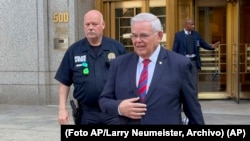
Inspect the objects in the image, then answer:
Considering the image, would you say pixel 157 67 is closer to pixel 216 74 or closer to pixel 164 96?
pixel 164 96

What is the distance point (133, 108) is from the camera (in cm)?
289

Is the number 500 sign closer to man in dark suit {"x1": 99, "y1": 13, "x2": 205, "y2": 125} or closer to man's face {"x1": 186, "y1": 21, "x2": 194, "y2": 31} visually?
man's face {"x1": 186, "y1": 21, "x2": 194, "y2": 31}

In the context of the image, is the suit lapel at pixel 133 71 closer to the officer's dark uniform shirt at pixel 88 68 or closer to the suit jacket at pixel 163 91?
the suit jacket at pixel 163 91

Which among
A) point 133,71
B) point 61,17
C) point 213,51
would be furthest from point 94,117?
point 213,51

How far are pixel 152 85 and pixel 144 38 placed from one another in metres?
0.31

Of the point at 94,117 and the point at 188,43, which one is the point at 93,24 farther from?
the point at 188,43

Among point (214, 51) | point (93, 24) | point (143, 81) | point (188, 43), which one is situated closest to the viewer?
point (143, 81)

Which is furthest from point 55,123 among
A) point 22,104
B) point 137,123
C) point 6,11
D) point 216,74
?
point 137,123

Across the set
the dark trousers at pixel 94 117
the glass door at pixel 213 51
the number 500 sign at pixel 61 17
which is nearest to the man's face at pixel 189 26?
the glass door at pixel 213 51

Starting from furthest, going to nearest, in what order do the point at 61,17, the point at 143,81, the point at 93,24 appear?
the point at 61,17 < the point at 93,24 < the point at 143,81

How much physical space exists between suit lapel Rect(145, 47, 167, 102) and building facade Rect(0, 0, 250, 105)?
25.6 ft

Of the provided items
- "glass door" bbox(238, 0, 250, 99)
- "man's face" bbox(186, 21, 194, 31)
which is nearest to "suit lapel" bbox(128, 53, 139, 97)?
"man's face" bbox(186, 21, 194, 31)

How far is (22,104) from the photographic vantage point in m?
11.1

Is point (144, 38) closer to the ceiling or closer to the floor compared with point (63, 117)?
closer to the ceiling
